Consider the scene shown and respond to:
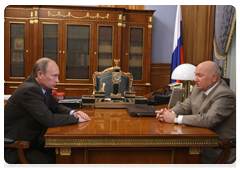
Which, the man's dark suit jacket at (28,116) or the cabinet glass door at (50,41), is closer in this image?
the man's dark suit jacket at (28,116)

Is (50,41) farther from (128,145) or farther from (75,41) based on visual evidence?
(128,145)

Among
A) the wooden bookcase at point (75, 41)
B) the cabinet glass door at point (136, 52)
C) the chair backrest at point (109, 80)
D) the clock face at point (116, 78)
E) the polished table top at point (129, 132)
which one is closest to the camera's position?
the polished table top at point (129, 132)

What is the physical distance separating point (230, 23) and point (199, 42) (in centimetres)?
103

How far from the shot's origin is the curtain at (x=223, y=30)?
3.15 m

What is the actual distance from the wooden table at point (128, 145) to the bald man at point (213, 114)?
0.34ft

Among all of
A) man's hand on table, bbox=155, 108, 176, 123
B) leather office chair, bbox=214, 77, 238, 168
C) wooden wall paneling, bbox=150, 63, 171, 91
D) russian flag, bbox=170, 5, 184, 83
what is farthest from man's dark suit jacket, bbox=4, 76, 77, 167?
wooden wall paneling, bbox=150, 63, 171, 91

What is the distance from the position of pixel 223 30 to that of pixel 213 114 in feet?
7.53

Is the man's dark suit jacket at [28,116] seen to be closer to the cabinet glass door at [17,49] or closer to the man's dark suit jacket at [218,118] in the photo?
the man's dark suit jacket at [218,118]

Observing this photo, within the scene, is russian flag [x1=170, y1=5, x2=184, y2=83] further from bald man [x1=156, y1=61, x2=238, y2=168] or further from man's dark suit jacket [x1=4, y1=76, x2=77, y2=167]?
man's dark suit jacket [x1=4, y1=76, x2=77, y2=167]

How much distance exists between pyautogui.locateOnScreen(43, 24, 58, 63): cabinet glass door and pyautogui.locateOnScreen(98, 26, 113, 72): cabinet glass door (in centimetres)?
98

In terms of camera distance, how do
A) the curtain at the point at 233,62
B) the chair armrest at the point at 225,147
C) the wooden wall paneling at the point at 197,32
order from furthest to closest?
the wooden wall paneling at the point at 197,32
the curtain at the point at 233,62
the chair armrest at the point at 225,147


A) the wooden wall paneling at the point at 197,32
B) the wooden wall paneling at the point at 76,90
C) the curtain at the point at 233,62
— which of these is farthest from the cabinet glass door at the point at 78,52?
the curtain at the point at 233,62

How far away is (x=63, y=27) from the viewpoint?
4801mm

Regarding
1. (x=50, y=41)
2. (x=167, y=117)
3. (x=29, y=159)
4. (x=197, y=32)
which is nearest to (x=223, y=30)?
(x=197, y=32)
